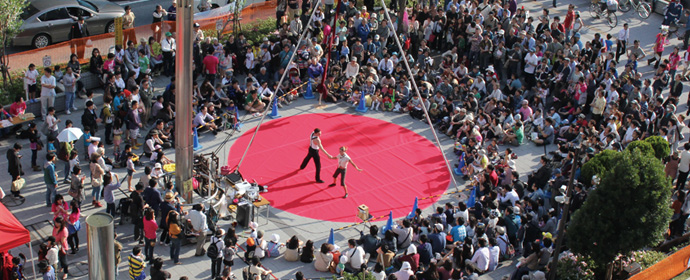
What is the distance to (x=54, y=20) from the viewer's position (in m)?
26.9

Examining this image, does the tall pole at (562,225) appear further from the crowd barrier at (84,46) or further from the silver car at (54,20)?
the silver car at (54,20)

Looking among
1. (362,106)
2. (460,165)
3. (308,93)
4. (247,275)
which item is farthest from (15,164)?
(460,165)

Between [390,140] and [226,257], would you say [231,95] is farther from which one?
[226,257]

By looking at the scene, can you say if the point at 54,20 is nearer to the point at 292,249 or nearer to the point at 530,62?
the point at 292,249

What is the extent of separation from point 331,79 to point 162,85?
5.45m

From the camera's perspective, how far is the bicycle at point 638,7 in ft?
110

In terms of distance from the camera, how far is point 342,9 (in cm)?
3020

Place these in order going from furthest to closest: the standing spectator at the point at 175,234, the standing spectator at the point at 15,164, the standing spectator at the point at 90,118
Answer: the standing spectator at the point at 90,118
the standing spectator at the point at 15,164
the standing spectator at the point at 175,234

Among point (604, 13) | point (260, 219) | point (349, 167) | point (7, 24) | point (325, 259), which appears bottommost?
point (260, 219)

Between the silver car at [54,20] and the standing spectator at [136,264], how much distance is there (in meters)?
12.5

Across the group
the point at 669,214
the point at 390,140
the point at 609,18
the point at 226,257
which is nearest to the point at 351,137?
the point at 390,140

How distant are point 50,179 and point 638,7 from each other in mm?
24535

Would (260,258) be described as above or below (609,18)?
below

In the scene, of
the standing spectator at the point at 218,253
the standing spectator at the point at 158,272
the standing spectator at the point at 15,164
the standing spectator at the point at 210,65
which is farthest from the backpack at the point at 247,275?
the standing spectator at the point at 210,65
